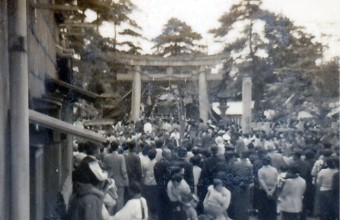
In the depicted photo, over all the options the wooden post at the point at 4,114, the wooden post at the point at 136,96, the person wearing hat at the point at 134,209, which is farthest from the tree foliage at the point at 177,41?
the wooden post at the point at 4,114

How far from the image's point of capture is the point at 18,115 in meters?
3.30

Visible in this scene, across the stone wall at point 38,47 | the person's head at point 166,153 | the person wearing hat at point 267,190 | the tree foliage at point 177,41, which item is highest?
the tree foliage at point 177,41

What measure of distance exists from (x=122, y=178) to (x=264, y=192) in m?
2.59

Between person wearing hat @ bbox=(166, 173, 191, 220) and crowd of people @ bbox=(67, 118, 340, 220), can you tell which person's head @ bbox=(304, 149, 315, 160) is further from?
person wearing hat @ bbox=(166, 173, 191, 220)

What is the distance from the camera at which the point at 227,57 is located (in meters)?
15.3

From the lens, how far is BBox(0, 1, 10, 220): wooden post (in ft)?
10.6

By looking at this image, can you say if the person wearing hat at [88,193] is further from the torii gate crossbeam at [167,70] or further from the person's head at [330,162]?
the torii gate crossbeam at [167,70]

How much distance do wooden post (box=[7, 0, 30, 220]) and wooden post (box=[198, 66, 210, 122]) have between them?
1275cm

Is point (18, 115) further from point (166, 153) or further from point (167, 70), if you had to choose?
point (167, 70)

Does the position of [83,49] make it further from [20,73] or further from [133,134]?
[20,73]

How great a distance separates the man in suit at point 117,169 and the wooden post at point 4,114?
14.1 ft

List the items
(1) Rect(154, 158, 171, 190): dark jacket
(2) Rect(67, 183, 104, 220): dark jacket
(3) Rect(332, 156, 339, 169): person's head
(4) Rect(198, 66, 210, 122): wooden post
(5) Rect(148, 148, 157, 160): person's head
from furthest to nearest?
(4) Rect(198, 66, 210, 122): wooden post → (5) Rect(148, 148, 157, 160): person's head → (1) Rect(154, 158, 171, 190): dark jacket → (3) Rect(332, 156, 339, 169): person's head → (2) Rect(67, 183, 104, 220): dark jacket

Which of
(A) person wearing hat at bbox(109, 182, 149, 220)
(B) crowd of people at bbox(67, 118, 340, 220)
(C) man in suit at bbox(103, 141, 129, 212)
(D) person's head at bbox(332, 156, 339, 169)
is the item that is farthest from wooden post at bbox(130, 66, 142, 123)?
(A) person wearing hat at bbox(109, 182, 149, 220)

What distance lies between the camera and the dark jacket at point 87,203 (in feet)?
13.0
